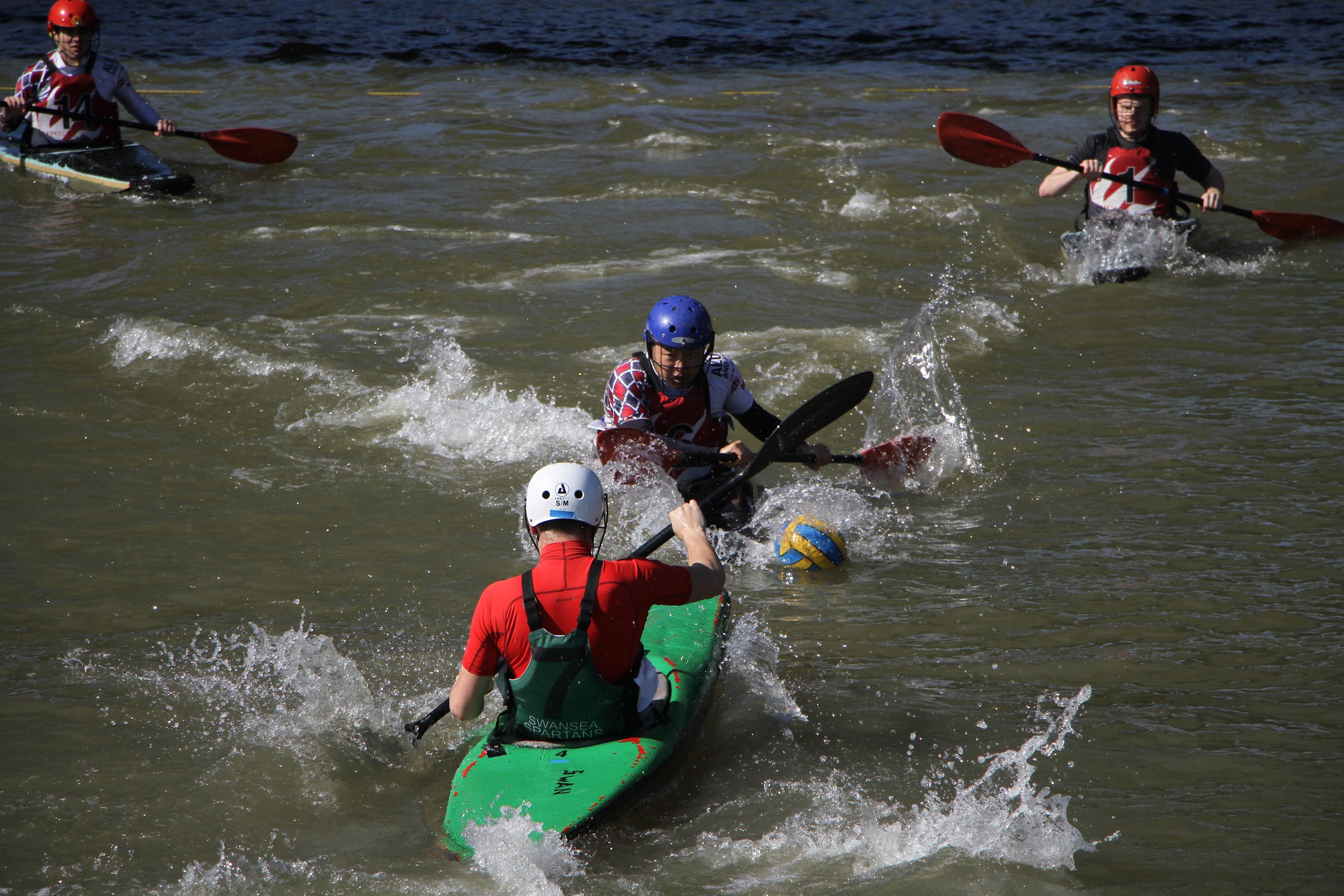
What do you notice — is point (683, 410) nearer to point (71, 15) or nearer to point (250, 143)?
point (250, 143)

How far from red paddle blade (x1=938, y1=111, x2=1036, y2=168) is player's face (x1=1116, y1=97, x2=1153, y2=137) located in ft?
3.60

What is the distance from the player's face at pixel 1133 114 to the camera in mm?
8984

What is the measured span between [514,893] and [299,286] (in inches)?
294

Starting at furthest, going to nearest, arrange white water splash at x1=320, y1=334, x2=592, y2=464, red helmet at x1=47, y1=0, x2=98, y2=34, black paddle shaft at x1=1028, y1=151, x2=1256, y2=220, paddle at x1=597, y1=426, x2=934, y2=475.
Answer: red helmet at x1=47, y1=0, x2=98, y2=34
black paddle shaft at x1=1028, y1=151, x2=1256, y2=220
white water splash at x1=320, y1=334, x2=592, y2=464
paddle at x1=597, y1=426, x2=934, y2=475

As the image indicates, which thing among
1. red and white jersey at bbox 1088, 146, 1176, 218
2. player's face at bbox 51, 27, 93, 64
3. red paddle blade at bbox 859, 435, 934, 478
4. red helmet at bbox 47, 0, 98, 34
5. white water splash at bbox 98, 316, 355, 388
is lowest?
white water splash at bbox 98, 316, 355, 388

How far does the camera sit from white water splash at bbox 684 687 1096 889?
3.56 meters

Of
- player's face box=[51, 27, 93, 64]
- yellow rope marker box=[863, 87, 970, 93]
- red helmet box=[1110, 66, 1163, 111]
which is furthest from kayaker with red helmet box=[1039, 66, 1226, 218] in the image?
player's face box=[51, 27, 93, 64]

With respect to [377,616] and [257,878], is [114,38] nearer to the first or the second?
[377,616]

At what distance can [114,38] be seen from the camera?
72.6 feet

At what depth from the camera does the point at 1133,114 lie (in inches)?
357

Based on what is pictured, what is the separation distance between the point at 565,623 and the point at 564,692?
0.28 metres

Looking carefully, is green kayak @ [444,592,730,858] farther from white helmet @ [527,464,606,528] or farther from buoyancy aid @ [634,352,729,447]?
buoyancy aid @ [634,352,729,447]

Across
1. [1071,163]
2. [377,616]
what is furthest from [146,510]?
[1071,163]

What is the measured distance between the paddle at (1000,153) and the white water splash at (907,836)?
7.38m
